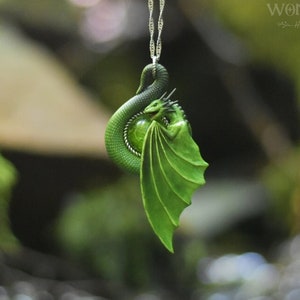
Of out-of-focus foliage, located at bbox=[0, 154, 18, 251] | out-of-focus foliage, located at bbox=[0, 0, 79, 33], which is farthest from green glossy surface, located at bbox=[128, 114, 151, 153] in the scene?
out-of-focus foliage, located at bbox=[0, 0, 79, 33]

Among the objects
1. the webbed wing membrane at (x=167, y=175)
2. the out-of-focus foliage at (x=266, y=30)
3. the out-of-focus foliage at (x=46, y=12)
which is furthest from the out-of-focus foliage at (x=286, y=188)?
the webbed wing membrane at (x=167, y=175)

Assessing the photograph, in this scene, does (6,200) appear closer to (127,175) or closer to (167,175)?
(127,175)

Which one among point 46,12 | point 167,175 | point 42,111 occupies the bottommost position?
point 167,175

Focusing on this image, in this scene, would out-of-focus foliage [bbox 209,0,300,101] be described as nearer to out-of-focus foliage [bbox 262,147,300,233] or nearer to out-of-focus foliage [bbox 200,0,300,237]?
out-of-focus foliage [bbox 200,0,300,237]

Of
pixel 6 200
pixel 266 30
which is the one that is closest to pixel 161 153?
pixel 6 200

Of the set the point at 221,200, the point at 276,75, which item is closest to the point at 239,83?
the point at 276,75

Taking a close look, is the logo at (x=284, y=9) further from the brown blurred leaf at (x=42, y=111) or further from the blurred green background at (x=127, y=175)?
the brown blurred leaf at (x=42, y=111)

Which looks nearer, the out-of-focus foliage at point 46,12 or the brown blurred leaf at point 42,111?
the brown blurred leaf at point 42,111
